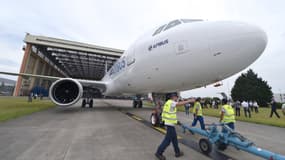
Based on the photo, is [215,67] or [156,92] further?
[156,92]

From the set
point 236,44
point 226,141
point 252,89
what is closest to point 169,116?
point 226,141

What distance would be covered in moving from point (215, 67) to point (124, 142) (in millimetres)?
2880

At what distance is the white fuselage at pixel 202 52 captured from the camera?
11.3 feet

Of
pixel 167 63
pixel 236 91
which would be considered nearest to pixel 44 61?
pixel 167 63

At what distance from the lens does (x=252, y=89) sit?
113ft

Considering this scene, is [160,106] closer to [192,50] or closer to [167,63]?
[167,63]

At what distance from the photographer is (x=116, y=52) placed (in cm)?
2888

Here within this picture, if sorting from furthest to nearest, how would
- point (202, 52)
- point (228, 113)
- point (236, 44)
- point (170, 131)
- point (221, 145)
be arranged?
1. point (228, 113)
2. point (202, 52)
3. point (236, 44)
4. point (221, 145)
5. point (170, 131)

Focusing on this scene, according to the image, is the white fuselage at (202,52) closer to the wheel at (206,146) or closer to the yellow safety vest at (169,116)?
the yellow safety vest at (169,116)

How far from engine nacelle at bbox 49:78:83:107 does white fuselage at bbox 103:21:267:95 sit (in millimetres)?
5684

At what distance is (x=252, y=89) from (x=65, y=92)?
129 ft

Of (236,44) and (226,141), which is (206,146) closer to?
(226,141)

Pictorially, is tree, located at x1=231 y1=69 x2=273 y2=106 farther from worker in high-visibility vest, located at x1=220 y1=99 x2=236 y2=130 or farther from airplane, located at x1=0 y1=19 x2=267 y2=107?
airplane, located at x1=0 y1=19 x2=267 y2=107

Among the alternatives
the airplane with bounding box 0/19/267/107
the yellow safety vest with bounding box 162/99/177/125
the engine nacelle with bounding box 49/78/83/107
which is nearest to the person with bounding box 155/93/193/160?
the yellow safety vest with bounding box 162/99/177/125
